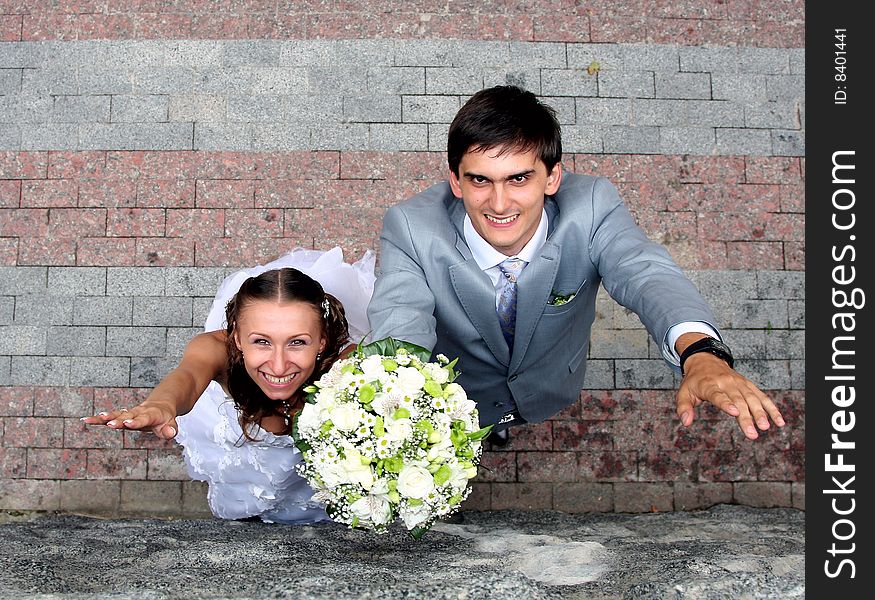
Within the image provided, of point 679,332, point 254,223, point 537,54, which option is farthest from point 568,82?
point 679,332

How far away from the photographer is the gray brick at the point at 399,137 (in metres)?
5.93

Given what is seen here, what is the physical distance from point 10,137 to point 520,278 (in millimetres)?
4589

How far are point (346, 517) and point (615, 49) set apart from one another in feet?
15.1

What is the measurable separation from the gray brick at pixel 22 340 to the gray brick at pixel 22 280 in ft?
0.88

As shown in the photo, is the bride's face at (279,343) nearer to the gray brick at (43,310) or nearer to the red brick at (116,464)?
the red brick at (116,464)

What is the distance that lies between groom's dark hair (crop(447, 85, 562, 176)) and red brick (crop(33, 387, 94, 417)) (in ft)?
12.1

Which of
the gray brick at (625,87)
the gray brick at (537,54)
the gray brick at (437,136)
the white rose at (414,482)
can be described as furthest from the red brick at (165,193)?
the white rose at (414,482)

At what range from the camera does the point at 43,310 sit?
573 centimetres

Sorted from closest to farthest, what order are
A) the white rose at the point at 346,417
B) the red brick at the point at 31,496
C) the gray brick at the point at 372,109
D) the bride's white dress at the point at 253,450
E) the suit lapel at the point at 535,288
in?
the white rose at the point at 346,417 → the suit lapel at the point at 535,288 → the bride's white dress at the point at 253,450 → the red brick at the point at 31,496 → the gray brick at the point at 372,109

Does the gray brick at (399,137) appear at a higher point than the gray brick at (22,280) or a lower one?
higher

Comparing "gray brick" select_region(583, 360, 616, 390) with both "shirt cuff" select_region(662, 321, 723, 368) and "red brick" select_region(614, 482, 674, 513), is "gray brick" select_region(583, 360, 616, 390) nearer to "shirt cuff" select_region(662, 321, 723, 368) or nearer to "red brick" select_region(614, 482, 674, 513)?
"red brick" select_region(614, 482, 674, 513)

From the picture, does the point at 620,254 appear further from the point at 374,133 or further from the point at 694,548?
the point at 374,133

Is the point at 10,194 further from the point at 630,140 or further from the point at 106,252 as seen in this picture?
the point at 630,140

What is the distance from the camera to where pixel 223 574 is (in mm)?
3021
